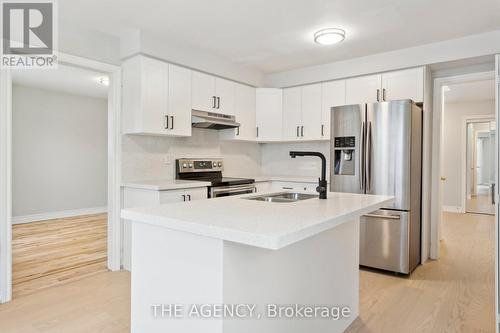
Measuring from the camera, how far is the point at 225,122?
13.1 ft

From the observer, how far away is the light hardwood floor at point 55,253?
306 cm

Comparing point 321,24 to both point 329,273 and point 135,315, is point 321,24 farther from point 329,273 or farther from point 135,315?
point 135,315

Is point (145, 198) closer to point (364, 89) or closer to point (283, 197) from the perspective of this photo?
point (283, 197)

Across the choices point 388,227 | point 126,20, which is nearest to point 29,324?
point 126,20

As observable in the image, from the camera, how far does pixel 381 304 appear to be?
2.58 meters

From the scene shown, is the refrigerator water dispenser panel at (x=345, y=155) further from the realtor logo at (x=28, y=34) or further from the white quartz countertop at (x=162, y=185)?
the realtor logo at (x=28, y=34)

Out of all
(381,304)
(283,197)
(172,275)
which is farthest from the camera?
(381,304)

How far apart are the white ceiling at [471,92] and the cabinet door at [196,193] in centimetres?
430

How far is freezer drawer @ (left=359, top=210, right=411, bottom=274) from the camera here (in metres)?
3.20

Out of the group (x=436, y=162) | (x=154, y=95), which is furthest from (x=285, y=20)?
(x=436, y=162)

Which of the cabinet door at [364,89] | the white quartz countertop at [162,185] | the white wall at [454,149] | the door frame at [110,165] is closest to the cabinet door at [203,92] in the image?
the door frame at [110,165]

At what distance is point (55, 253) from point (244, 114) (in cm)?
291

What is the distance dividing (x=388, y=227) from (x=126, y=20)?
3238 millimetres

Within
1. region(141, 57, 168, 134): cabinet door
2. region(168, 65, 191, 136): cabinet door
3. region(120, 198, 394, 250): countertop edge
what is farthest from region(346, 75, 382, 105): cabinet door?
region(120, 198, 394, 250): countertop edge
